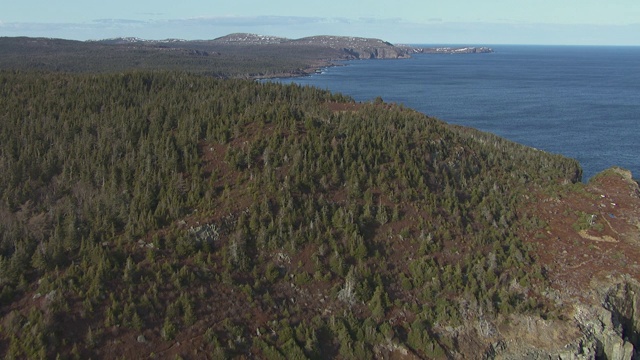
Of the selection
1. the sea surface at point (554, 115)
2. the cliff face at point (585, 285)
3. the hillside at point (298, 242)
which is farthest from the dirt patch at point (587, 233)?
the sea surface at point (554, 115)

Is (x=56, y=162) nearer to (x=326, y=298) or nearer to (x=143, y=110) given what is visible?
(x=143, y=110)

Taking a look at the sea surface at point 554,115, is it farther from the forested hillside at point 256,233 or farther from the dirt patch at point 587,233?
the forested hillside at point 256,233

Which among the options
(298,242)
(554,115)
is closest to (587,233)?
(298,242)

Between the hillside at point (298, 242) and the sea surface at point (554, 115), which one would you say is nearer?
the hillside at point (298, 242)

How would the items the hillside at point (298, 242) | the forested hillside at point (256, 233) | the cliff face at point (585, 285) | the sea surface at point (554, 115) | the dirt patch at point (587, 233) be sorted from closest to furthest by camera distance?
the forested hillside at point (256, 233) < the hillside at point (298, 242) < the cliff face at point (585, 285) < the dirt patch at point (587, 233) < the sea surface at point (554, 115)

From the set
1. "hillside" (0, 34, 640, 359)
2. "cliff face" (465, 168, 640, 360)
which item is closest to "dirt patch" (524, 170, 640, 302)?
"cliff face" (465, 168, 640, 360)

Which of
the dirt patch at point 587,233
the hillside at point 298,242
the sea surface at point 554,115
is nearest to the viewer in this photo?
the hillside at point 298,242

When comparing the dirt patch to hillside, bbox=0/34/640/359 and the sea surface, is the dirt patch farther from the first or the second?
the sea surface

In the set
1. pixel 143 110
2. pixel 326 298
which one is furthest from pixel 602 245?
pixel 143 110

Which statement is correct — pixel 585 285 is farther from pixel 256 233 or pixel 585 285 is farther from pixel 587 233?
pixel 256 233

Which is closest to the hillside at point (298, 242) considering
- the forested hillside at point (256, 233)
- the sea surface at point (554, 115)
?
the forested hillside at point (256, 233)
